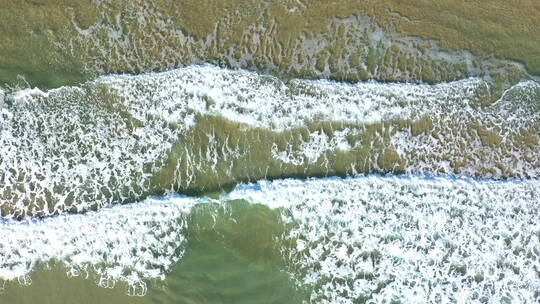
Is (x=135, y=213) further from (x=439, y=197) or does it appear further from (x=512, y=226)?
(x=512, y=226)

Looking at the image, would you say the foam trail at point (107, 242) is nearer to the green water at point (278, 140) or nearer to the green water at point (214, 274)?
the green water at point (278, 140)

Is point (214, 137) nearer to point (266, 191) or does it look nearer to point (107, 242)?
point (266, 191)

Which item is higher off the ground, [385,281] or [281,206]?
[281,206]

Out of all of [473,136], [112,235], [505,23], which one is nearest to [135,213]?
[112,235]

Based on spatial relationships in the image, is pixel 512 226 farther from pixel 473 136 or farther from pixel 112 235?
pixel 112 235

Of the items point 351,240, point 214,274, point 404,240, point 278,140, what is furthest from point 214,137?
point 404,240

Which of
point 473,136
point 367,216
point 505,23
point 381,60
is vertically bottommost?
point 367,216

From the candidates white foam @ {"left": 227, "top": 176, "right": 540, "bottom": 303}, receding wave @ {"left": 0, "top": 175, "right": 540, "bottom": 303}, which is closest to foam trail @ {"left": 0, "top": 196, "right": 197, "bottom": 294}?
receding wave @ {"left": 0, "top": 175, "right": 540, "bottom": 303}

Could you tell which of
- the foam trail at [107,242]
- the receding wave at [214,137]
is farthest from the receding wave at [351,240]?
the receding wave at [214,137]
